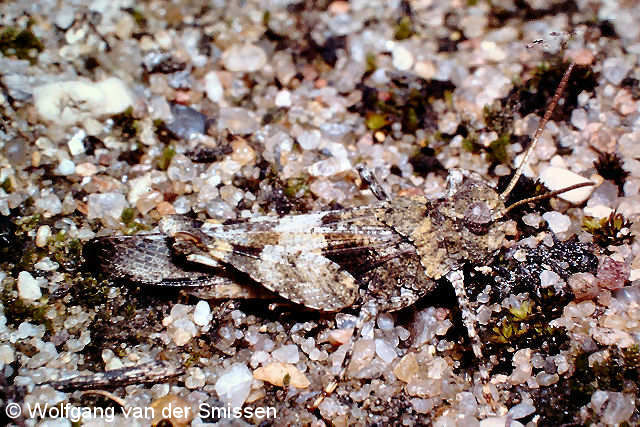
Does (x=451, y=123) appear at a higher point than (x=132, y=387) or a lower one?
higher

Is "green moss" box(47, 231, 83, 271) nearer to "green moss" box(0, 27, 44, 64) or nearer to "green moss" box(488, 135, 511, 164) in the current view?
"green moss" box(0, 27, 44, 64)

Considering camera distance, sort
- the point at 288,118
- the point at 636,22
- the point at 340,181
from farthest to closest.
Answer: the point at 636,22
the point at 288,118
the point at 340,181

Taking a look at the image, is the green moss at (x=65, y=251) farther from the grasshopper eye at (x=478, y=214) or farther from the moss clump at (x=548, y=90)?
the moss clump at (x=548, y=90)

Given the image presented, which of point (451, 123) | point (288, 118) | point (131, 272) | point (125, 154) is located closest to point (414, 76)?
point (451, 123)

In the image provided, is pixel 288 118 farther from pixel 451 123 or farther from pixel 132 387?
pixel 132 387

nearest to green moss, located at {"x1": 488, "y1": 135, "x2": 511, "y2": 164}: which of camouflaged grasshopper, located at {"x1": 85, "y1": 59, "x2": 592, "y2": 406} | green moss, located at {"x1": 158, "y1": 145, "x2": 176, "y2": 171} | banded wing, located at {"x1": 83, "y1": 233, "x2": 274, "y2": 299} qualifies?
camouflaged grasshopper, located at {"x1": 85, "y1": 59, "x2": 592, "y2": 406}

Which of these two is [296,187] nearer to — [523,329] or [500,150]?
[500,150]

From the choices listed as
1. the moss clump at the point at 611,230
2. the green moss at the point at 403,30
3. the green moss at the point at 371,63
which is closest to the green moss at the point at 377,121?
the green moss at the point at 371,63

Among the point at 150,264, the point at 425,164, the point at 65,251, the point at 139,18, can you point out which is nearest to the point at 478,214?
the point at 425,164
